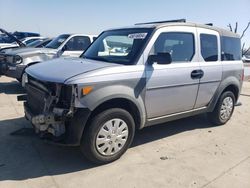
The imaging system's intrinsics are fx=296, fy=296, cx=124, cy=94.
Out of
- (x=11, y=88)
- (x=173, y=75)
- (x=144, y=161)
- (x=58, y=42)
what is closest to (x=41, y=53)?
(x=58, y=42)

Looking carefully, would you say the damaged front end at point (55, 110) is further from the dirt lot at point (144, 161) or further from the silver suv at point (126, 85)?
the dirt lot at point (144, 161)

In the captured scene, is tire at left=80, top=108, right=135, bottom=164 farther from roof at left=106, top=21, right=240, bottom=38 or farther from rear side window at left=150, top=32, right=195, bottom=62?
roof at left=106, top=21, right=240, bottom=38

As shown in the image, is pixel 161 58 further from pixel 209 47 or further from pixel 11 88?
pixel 11 88

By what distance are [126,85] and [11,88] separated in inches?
246

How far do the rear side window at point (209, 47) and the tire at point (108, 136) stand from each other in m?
2.08

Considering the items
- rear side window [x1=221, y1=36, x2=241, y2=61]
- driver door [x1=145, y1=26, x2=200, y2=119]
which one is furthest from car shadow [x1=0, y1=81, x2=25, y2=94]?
rear side window [x1=221, y1=36, x2=241, y2=61]

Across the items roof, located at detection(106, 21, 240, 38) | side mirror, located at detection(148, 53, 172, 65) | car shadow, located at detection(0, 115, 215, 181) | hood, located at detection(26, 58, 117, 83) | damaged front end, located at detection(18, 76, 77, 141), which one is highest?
roof, located at detection(106, 21, 240, 38)

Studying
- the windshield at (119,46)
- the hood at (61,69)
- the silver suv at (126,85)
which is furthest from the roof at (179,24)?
the hood at (61,69)

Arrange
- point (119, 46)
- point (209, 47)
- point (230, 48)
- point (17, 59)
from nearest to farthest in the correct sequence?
point (119, 46)
point (209, 47)
point (230, 48)
point (17, 59)

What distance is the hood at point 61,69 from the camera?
3766 mm

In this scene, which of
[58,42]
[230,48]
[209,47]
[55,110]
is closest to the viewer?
[55,110]

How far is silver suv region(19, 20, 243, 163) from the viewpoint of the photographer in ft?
12.1

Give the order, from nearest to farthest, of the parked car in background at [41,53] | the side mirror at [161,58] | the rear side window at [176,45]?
the side mirror at [161,58] → the rear side window at [176,45] → the parked car in background at [41,53]

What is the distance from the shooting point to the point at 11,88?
921 cm
